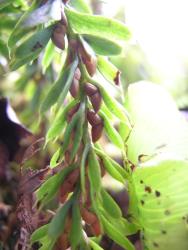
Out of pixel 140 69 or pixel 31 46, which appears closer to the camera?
pixel 31 46

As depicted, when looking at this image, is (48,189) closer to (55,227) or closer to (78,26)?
(55,227)

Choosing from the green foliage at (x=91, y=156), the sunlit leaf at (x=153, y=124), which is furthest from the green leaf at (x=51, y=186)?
the sunlit leaf at (x=153, y=124)

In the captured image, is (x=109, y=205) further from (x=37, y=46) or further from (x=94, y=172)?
(x=37, y=46)

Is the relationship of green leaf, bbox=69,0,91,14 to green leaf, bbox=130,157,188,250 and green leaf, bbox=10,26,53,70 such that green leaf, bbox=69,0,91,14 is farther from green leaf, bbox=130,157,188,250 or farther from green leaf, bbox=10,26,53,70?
green leaf, bbox=130,157,188,250

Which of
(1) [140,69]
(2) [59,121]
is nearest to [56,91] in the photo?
(2) [59,121]

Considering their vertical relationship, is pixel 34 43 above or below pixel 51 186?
above

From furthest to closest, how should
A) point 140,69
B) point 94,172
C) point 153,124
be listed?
point 140,69 → point 153,124 → point 94,172

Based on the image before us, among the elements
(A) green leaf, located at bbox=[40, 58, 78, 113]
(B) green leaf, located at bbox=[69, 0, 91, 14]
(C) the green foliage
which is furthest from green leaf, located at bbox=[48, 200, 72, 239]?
(B) green leaf, located at bbox=[69, 0, 91, 14]
